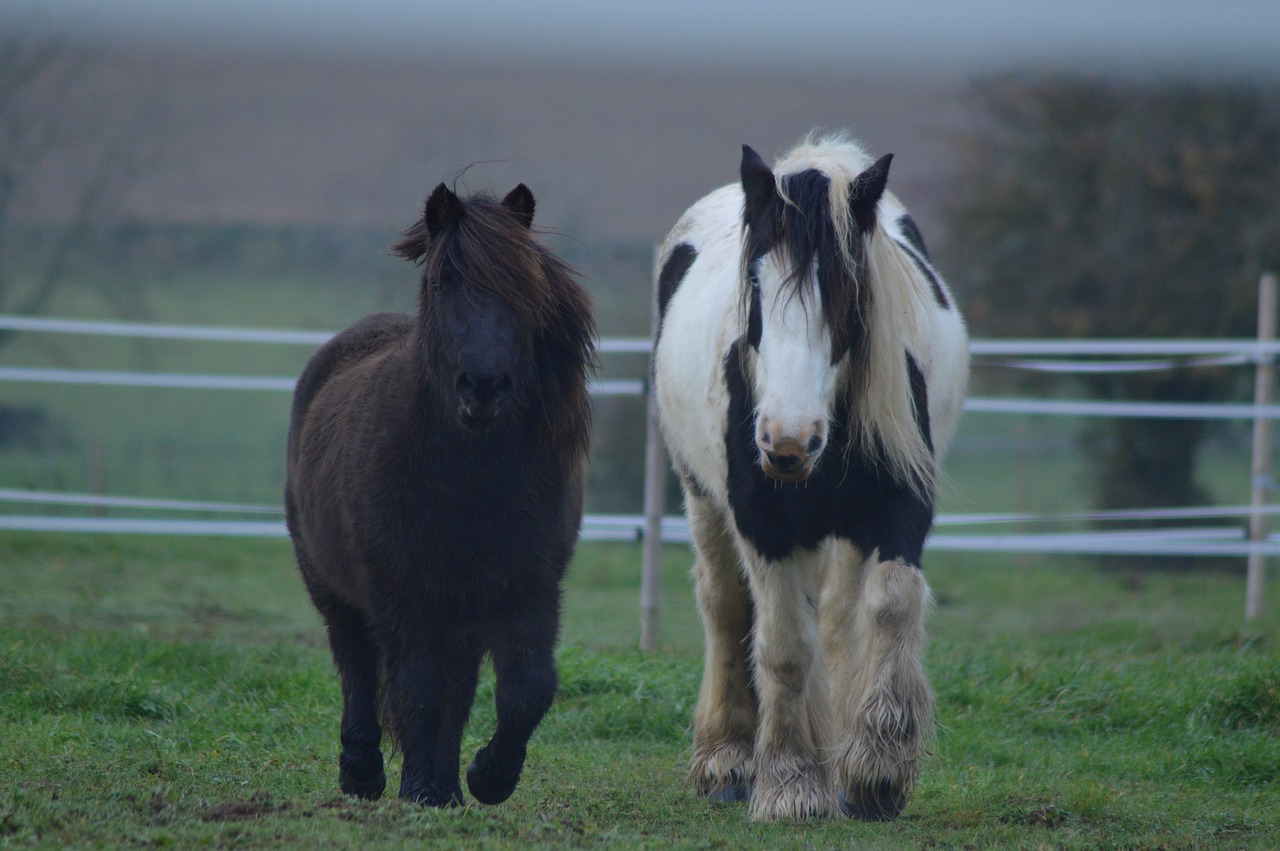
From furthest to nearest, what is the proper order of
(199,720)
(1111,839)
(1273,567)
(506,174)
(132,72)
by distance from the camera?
(506,174) → (132,72) → (1273,567) → (199,720) → (1111,839)

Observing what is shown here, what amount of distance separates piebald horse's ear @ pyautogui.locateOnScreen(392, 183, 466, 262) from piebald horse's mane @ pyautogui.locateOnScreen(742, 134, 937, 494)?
3.03 ft

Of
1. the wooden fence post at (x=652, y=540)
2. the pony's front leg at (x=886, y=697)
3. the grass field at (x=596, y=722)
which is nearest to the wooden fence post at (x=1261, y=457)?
the grass field at (x=596, y=722)

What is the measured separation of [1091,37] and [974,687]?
11.8m

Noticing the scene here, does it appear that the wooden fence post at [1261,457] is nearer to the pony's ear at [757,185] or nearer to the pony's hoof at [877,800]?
the pony's hoof at [877,800]

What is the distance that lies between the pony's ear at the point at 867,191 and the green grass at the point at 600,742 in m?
1.87

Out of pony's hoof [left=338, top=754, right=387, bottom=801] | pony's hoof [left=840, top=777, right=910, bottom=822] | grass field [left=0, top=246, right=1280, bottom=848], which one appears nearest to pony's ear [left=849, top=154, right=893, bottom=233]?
grass field [left=0, top=246, right=1280, bottom=848]

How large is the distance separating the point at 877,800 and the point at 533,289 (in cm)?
192

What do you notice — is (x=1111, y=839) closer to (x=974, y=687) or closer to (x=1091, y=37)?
(x=974, y=687)

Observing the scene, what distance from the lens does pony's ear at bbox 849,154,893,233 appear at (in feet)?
12.8

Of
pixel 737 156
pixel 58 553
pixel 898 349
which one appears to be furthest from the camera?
pixel 737 156

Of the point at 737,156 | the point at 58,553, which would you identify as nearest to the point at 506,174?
the point at 737,156

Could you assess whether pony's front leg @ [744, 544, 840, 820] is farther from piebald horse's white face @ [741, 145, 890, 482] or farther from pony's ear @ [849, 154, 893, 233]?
pony's ear @ [849, 154, 893, 233]

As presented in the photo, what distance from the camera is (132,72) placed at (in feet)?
57.3

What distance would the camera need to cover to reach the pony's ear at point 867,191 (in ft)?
12.8
